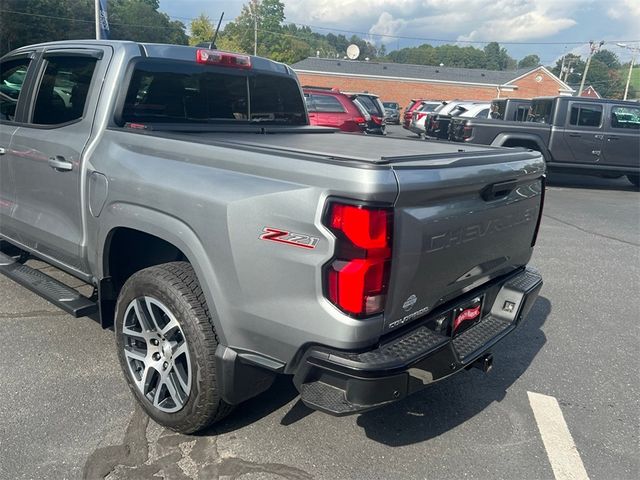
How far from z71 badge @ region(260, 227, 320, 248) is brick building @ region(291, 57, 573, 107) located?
1948 inches

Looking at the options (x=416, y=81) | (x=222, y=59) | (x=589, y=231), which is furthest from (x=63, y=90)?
(x=416, y=81)

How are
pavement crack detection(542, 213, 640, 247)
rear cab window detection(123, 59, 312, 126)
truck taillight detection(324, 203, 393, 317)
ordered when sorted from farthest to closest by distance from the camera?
pavement crack detection(542, 213, 640, 247)
rear cab window detection(123, 59, 312, 126)
truck taillight detection(324, 203, 393, 317)

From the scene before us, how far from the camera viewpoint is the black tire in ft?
8.18

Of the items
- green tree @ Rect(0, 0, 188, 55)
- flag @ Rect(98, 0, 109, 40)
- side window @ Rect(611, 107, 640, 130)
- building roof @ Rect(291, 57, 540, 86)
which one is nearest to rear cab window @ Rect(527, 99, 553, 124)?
side window @ Rect(611, 107, 640, 130)

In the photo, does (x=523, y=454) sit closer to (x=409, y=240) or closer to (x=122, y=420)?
(x=409, y=240)

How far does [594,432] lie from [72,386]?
3.14 metres

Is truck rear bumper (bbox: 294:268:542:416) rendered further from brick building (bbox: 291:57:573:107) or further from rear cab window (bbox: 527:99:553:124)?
brick building (bbox: 291:57:573:107)

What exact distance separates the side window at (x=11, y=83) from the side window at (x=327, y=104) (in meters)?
8.37

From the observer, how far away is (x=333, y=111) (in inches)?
479

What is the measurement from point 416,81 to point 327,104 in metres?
41.5

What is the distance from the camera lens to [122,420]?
9.46 ft

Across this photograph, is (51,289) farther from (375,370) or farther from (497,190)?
(497,190)

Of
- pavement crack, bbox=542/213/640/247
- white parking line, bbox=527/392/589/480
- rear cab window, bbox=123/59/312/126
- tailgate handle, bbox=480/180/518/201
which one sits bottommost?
pavement crack, bbox=542/213/640/247

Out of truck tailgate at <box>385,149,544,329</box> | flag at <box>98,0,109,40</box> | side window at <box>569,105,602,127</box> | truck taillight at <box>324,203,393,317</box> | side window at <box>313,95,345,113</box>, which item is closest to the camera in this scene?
truck taillight at <box>324,203,393,317</box>
